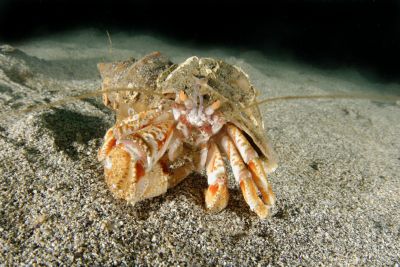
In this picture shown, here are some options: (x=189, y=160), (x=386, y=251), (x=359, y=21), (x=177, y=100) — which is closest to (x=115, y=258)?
(x=189, y=160)

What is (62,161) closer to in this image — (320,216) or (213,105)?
(213,105)

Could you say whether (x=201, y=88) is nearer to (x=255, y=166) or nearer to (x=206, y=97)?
(x=206, y=97)

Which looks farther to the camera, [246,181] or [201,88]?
[201,88]

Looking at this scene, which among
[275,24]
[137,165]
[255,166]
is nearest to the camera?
[137,165]

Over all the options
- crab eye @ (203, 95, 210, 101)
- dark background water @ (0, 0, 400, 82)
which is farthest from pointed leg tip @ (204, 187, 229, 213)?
dark background water @ (0, 0, 400, 82)

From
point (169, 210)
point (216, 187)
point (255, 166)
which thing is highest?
point (255, 166)

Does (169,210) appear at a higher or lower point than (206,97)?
lower

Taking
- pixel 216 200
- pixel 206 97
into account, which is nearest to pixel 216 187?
pixel 216 200

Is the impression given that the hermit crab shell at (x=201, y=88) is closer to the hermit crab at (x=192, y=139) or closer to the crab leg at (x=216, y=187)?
the hermit crab at (x=192, y=139)
